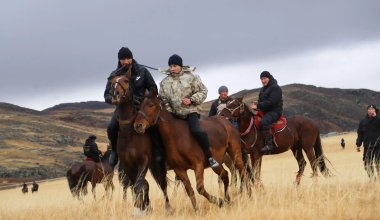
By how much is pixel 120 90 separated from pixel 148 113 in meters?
0.60

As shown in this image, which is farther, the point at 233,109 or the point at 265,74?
the point at 265,74

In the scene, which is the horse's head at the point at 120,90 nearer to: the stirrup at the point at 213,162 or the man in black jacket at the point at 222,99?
the stirrup at the point at 213,162

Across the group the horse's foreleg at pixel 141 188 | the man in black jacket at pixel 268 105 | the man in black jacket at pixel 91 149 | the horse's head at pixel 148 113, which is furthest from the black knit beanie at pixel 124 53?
the man in black jacket at pixel 91 149

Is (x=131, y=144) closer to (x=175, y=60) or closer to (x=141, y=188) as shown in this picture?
(x=141, y=188)

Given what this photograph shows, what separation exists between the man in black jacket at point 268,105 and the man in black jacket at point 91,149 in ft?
22.2

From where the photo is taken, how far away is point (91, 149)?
59.4ft

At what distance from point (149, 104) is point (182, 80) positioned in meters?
1.16

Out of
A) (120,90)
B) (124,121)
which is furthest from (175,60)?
(124,121)

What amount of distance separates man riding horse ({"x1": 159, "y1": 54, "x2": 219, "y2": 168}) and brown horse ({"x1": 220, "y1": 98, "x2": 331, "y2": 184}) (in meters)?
2.28

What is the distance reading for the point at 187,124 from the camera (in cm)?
903

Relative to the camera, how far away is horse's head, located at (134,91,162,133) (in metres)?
8.02

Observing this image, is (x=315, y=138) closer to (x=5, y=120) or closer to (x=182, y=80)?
(x=182, y=80)

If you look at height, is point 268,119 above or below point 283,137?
above

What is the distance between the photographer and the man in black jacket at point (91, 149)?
17672mm
